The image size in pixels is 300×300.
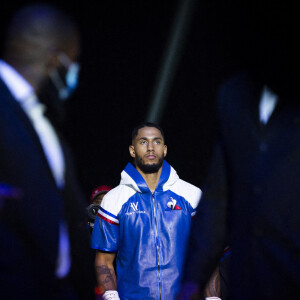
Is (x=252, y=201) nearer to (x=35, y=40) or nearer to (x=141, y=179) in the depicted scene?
(x=35, y=40)

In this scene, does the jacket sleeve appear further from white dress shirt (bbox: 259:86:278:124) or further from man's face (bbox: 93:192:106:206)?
white dress shirt (bbox: 259:86:278:124)

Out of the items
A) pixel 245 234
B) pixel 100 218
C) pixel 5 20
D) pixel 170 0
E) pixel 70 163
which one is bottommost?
pixel 100 218

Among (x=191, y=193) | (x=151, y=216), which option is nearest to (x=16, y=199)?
(x=151, y=216)

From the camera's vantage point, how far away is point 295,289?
1024 mm

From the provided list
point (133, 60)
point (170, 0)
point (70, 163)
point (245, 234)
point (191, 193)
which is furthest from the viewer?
point (133, 60)

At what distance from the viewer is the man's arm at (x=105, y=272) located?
2770 millimetres

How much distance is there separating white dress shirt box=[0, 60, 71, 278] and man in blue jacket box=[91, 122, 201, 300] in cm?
156

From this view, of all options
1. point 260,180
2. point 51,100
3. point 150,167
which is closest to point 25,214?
point 51,100

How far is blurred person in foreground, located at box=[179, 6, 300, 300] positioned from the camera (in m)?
1.07

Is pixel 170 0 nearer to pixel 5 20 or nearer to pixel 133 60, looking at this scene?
pixel 133 60

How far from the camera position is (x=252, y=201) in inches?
43.9

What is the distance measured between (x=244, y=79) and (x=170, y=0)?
3.51 m

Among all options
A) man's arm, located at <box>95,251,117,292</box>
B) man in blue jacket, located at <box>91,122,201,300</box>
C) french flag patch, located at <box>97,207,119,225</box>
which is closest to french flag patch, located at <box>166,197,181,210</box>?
man in blue jacket, located at <box>91,122,201,300</box>

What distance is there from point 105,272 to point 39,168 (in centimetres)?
203
